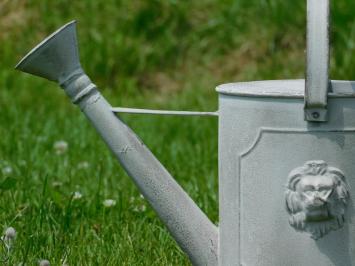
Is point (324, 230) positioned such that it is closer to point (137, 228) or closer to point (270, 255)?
point (270, 255)

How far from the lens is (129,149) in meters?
1.88

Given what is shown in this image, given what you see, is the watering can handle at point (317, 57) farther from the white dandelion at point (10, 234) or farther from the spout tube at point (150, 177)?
the white dandelion at point (10, 234)

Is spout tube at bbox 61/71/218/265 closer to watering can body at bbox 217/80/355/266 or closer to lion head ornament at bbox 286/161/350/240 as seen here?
watering can body at bbox 217/80/355/266

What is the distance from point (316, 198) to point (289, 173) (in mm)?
65

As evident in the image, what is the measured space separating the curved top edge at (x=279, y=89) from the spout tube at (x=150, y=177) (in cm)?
20

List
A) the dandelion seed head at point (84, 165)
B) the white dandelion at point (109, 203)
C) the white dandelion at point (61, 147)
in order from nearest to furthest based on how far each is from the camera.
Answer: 1. the white dandelion at point (109, 203)
2. the dandelion seed head at point (84, 165)
3. the white dandelion at point (61, 147)

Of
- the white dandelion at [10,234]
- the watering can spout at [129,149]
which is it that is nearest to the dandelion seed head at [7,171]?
the white dandelion at [10,234]

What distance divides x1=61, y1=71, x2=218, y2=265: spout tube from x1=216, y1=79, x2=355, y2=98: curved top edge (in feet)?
0.66

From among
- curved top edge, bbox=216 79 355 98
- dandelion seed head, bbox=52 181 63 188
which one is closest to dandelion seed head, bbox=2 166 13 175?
dandelion seed head, bbox=52 181 63 188

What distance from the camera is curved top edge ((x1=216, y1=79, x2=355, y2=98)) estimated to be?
67.0 inches

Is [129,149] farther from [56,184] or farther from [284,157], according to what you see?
[56,184]

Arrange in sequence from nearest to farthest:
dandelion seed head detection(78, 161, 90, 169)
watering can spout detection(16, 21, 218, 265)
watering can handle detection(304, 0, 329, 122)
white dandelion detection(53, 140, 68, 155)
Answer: watering can handle detection(304, 0, 329, 122) < watering can spout detection(16, 21, 218, 265) < dandelion seed head detection(78, 161, 90, 169) < white dandelion detection(53, 140, 68, 155)

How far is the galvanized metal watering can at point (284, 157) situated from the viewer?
1690 millimetres

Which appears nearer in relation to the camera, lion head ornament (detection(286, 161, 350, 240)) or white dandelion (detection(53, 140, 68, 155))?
lion head ornament (detection(286, 161, 350, 240))
